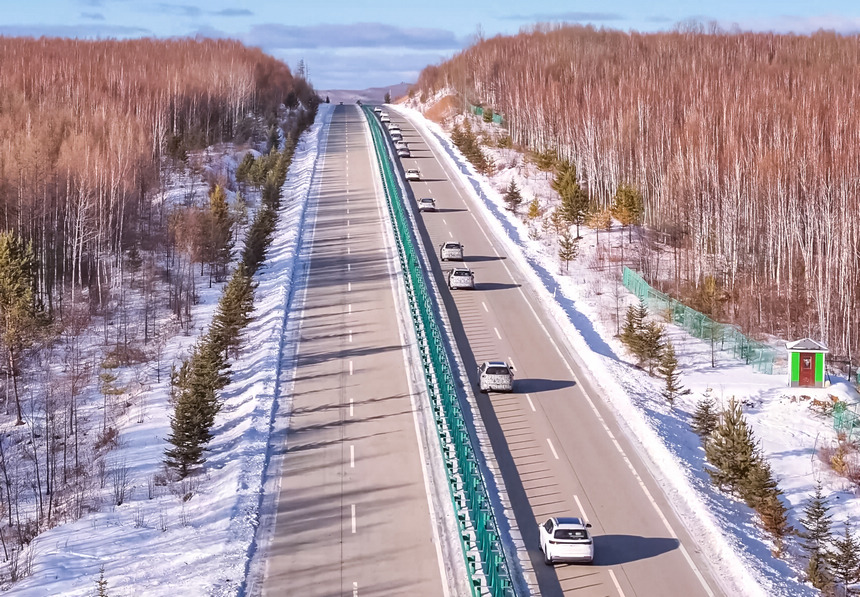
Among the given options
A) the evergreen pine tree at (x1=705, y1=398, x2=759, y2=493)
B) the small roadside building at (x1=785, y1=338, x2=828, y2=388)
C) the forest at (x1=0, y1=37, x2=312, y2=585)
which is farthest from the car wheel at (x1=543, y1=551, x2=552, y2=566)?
the small roadside building at (x1=785, y1=338, x2=828, y2=388)

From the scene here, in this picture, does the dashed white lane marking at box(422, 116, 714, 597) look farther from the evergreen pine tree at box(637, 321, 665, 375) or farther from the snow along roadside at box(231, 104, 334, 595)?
the snow along roadside at box(231, 104, 334, 595)

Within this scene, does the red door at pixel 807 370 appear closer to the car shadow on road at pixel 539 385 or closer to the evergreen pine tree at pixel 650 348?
the evergreen pine tree at pixel 650 348

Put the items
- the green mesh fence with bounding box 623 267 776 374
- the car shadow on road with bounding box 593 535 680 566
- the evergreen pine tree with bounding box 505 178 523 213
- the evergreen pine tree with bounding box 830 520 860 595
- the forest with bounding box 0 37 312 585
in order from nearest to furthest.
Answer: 1. the car shadow on road with bounding box 593 535 680 566
2. the evergreen pine tree with bounding box 830 520 860 595
3. the forest with bounding box 0 37 312 585
4. the green mesh fence with bounding box 623 267 776 374
5. the evergreen pine tree with bounding box 505 178 523 213

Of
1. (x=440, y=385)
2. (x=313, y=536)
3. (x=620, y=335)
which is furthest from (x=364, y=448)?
(x=620, y=335)

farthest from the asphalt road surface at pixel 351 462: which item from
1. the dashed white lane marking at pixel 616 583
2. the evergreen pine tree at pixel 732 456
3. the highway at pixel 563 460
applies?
the evergreen pine tree at pixel 732 456

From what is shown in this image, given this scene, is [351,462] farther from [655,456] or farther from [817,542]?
[817,542]

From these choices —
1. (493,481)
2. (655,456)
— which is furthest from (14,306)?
(655,456)

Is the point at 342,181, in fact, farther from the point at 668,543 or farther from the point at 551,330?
the point at 668,543
